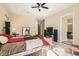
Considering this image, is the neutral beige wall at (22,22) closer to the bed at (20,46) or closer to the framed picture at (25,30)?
the framed picture at (25,30)

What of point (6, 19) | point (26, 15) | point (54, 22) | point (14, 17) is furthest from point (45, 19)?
point (6, 19)

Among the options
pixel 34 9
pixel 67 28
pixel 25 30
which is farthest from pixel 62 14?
pixel 25 30

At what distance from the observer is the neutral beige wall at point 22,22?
209 cm

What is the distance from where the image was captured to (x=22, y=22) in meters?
2.13

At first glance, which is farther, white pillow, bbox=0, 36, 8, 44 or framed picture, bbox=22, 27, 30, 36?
framed picture, bbox=22, 27, 30, 36

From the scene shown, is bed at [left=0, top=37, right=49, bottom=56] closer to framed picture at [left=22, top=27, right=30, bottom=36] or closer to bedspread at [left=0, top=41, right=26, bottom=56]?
bedspread at [left=0, top=41, right=26, bottom=56]

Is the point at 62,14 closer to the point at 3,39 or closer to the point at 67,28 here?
the point at 67,28

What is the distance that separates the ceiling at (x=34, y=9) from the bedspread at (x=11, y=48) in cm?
56

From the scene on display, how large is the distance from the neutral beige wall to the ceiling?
0.07 meters

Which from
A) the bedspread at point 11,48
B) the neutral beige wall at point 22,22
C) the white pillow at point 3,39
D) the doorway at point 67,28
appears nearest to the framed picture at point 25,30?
the neutral beige wall at point 22,22

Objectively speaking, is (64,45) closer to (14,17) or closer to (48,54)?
(48,54)

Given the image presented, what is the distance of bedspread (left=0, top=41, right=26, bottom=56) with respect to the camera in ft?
6.59

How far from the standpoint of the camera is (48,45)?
2141mm

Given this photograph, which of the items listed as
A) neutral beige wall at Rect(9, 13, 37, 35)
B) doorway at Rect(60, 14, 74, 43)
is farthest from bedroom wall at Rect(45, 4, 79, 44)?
neutral beige wall at Rect(9, 13, 37, 35)
